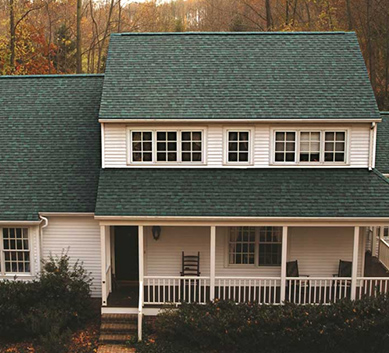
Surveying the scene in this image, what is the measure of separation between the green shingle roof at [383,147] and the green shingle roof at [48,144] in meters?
10.1

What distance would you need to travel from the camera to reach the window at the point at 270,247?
15195 mm

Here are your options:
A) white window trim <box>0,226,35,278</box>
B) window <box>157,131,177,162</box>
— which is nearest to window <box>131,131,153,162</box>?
window <box>157,131,177,162</box>

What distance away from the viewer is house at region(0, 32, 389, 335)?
13578mm

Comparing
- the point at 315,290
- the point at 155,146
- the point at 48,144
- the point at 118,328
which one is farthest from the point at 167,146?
the point at 315,290

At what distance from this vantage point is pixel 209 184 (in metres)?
14.2

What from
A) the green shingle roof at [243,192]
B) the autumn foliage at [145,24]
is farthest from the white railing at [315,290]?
the autumn foliage at [145,24]

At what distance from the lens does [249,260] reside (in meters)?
15.2

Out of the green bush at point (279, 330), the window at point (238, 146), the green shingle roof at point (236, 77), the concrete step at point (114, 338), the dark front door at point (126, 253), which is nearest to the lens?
the green bush at point (279, 330)

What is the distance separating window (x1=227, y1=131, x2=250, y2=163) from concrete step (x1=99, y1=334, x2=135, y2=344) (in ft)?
20.1

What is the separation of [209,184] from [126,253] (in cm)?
385

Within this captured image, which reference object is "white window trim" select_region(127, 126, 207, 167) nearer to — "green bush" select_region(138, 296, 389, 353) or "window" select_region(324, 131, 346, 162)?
"window" select_region(324, 131, 346, 162)

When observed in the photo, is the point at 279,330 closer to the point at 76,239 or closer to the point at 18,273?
the point at 76,239

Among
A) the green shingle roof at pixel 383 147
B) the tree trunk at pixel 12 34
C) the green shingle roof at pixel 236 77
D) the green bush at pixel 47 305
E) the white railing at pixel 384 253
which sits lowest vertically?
the green bush at pixel 47 305

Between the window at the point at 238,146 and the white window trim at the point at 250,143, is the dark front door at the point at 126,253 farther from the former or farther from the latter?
the window at the point at 238,146
